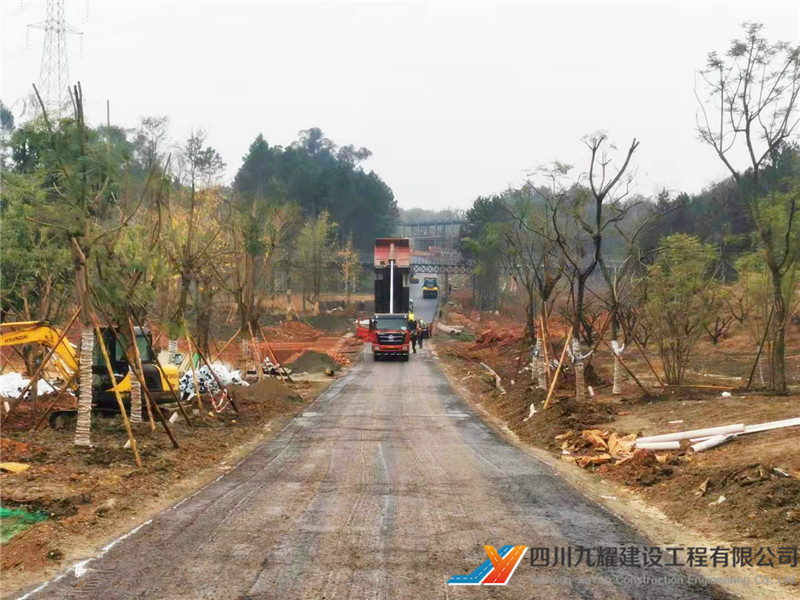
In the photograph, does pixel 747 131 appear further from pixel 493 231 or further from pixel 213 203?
pixel 213 203

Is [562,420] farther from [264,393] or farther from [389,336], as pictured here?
[389,336]

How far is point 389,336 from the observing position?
45.5 m

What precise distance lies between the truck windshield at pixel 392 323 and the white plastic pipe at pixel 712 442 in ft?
104

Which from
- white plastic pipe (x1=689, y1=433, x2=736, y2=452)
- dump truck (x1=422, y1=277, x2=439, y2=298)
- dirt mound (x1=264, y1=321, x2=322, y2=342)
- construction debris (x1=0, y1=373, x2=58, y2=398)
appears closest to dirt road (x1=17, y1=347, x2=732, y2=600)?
white plastic pipe (x1=689, y1=433, x2=736, y2=452)

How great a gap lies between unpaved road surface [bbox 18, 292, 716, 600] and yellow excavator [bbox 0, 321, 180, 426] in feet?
16.2

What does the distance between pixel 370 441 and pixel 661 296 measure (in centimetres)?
1207

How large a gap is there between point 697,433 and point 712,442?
720 mm

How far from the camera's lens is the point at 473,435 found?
19531mm

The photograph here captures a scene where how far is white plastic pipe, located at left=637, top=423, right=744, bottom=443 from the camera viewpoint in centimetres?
1483

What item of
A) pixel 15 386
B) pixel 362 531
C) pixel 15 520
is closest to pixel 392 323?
pixel 15 386

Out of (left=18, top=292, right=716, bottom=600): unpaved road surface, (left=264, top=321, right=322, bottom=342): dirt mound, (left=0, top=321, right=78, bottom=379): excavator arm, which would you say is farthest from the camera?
(left=264, top=321, right=322, bottom=342): dirt mound

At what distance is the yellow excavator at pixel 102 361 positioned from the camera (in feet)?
60.3

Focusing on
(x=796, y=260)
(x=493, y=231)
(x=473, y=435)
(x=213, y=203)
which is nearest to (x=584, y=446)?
(x=473, y=435)

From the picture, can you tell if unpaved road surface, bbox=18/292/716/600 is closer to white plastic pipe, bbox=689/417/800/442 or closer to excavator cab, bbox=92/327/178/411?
white plastic pipe, bbox=689/417/800/442
